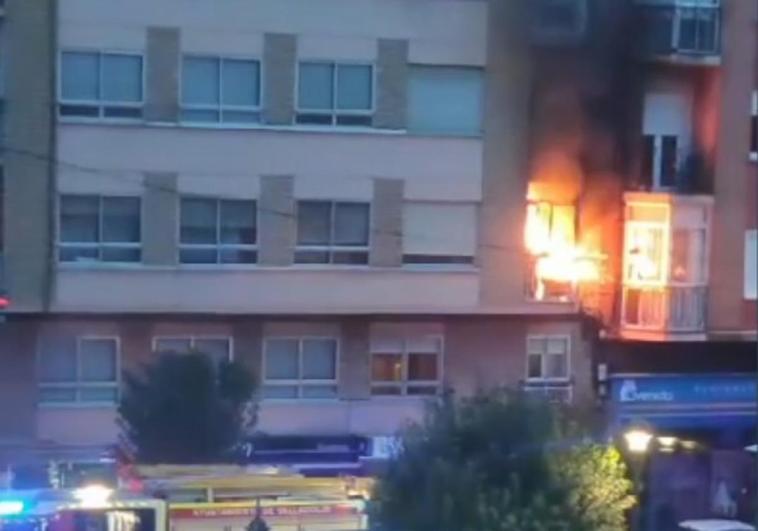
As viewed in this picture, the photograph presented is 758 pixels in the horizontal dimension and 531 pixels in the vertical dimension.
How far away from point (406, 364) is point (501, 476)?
685 cm

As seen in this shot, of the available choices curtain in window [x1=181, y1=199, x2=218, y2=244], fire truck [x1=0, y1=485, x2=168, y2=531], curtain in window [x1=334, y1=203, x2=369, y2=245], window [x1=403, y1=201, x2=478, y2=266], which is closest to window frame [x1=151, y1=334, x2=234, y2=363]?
curtain in window [x1=181, y1=199, x2=218, y2=244]

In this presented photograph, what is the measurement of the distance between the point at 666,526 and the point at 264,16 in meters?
5.77

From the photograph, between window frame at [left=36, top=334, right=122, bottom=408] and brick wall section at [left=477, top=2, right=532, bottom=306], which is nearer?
window frame at [left=36, top=334, right=122, bottom=408]

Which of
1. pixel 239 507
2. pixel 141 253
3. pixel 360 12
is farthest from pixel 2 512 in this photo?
pixel 360 12

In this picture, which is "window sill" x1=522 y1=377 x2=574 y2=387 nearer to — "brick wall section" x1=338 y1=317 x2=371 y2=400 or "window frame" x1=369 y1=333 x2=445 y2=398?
"window frame" x1=369 y1=333 x2=445 y2=398

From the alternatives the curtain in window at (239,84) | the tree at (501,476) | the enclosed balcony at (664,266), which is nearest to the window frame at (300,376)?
the curtain in window at (239,84)

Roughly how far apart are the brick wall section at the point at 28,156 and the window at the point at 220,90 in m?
1.21

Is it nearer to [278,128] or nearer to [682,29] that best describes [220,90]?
[278,128]

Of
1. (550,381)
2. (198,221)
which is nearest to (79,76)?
(198,221)

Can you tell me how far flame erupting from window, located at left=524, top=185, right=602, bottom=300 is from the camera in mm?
19062

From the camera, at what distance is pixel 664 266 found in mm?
19406

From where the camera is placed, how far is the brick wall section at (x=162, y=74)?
17453mm

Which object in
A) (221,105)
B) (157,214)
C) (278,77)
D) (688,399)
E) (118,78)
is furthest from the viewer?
(688,399)

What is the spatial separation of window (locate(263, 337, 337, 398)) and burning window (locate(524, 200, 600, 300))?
2.09m
